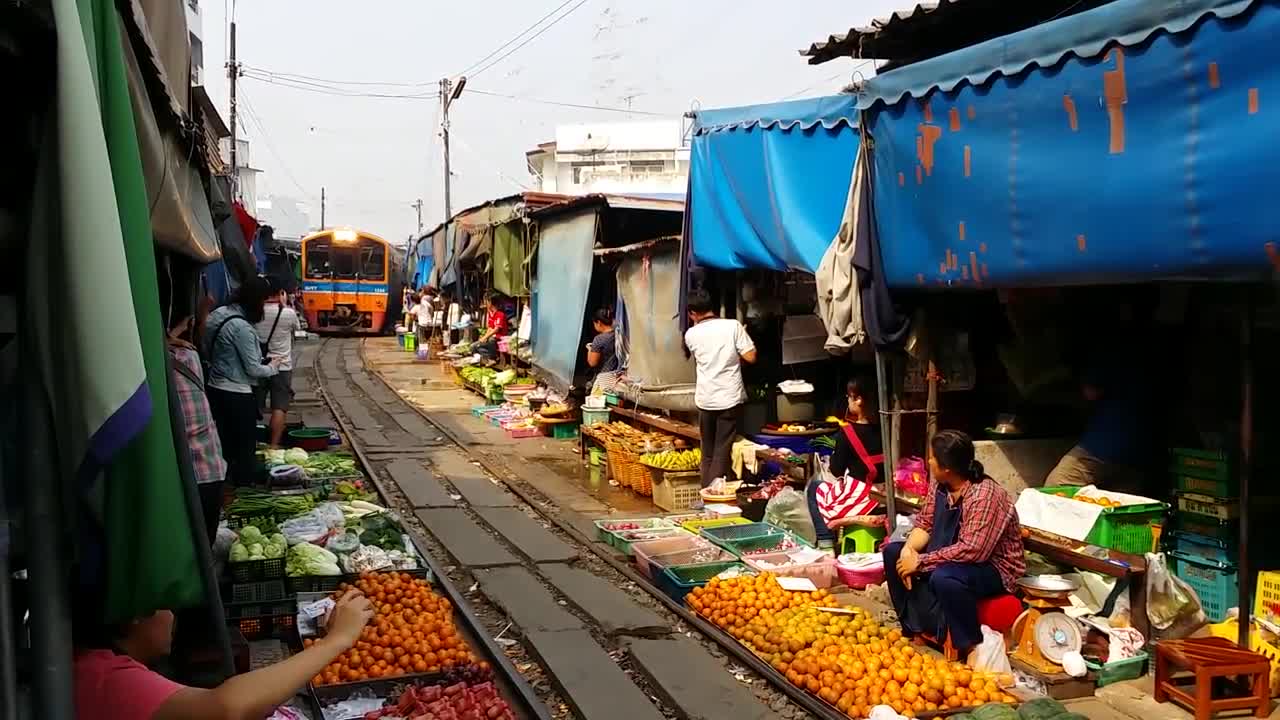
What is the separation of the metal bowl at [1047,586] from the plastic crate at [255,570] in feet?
15.0

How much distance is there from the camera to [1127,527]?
20.3 ft

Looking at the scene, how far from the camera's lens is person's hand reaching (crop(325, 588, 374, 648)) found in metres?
2.72

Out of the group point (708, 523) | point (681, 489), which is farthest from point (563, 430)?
point (708, 523)

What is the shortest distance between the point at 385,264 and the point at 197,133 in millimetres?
29083

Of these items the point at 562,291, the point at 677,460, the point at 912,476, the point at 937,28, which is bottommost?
the point at 677,460

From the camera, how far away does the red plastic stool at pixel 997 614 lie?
583 cm

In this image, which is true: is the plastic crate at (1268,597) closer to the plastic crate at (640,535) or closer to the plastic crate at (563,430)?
the plastic crate at (640,535)

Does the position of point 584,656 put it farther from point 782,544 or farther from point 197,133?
point 197,133

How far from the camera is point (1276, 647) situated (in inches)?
205

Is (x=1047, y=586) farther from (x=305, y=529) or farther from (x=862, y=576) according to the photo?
(x=305, y=529)

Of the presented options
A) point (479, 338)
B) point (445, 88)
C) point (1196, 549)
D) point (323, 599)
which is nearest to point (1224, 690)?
point (1196, 549)

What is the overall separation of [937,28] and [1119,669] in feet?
16.9

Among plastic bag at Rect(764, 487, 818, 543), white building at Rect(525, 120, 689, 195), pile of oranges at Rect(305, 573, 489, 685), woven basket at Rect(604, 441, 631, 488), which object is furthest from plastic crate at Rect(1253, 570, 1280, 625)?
white building at Rect(525, 120, 689, 195)

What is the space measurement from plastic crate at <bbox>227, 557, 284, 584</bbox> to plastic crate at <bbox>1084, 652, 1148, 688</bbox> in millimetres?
4788
